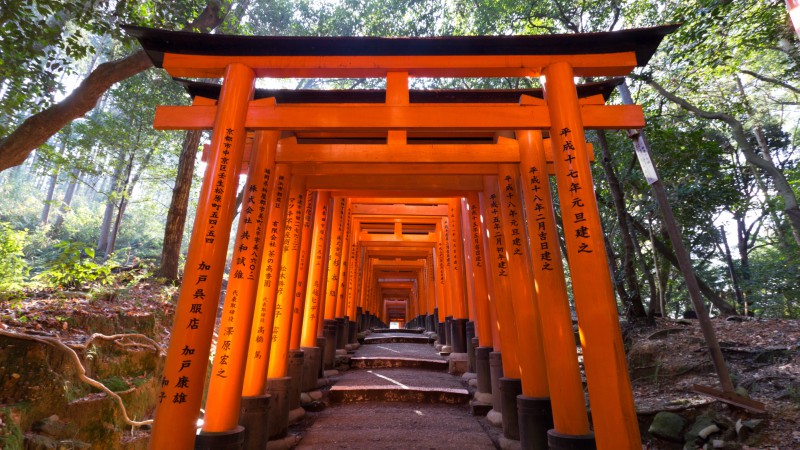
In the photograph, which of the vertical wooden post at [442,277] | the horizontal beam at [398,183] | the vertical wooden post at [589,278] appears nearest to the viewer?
the vertical wooden post at [589,278]

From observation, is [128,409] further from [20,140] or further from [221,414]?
[20,140]

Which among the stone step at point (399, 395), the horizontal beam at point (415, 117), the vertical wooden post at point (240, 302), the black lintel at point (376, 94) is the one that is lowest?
the stone step at point (399, 395)

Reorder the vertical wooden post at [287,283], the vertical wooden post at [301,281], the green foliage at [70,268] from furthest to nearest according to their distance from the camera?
1. the vertical wooden post at [301,281]
2. the green foliage at [70,268]
3. the vertical wooden post at [287,283]

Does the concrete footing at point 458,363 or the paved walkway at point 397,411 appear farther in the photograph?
the concrete footing at point 458,363

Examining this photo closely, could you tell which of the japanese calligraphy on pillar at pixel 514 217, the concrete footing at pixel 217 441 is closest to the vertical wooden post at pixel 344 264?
the japanese calligraphy on pillar at pixel 514 217

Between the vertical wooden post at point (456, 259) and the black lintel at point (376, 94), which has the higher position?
the black lintel at point (376, 94)

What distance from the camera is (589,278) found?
3494mm

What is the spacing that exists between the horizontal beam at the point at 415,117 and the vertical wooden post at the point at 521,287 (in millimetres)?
1479

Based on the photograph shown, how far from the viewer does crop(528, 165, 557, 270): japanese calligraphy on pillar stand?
427 centimetres

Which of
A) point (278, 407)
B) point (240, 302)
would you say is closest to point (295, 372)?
point (278, 407)

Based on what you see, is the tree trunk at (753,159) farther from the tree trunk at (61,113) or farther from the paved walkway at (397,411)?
the tree trunk at (61,113)

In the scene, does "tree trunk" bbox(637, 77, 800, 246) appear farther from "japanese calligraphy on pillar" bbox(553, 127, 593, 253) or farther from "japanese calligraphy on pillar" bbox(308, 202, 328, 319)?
"japanese calligraphy on pillar" bbox(308, 202, 328, 319)

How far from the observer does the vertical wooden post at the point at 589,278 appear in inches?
126

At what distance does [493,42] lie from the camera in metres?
3.99
